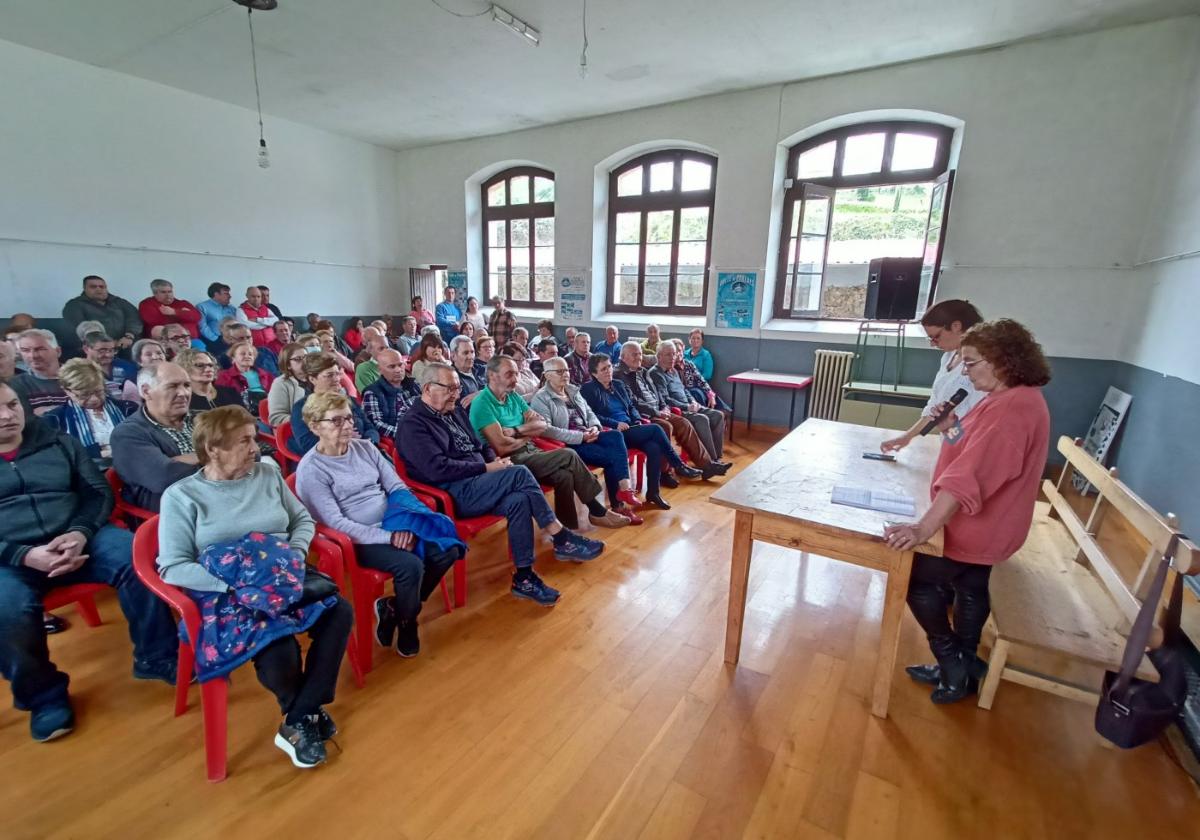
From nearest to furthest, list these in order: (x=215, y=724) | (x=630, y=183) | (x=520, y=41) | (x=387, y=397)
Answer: (x=215, y=724) < (x=387, y=397) < (x=520, y=41) < (x=630, y=183)

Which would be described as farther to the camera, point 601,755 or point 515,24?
point 515,24

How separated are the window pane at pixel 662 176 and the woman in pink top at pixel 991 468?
18.8ft

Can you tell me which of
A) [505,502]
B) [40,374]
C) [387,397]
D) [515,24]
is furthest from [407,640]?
[515,24]

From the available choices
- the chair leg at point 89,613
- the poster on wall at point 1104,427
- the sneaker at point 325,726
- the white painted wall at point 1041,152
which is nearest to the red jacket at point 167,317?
the chair leg at point 89,613

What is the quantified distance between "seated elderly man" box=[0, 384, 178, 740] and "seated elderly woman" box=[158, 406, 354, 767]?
19.7 inches

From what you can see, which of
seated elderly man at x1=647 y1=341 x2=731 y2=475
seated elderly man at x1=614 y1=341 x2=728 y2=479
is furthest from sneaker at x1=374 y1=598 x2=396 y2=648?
seated elderly man at x1=647 y1=341 x2=731 y2=475

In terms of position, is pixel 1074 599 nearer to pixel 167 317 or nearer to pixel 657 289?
pixel 657 289

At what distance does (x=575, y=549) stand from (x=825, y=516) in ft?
4.92

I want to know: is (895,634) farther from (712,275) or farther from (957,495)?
(712,275)

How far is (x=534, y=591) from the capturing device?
2.57 metres

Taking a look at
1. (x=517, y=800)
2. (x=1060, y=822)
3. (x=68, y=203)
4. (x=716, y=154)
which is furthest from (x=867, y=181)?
(x=68, y=203)

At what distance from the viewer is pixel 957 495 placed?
1669 mm

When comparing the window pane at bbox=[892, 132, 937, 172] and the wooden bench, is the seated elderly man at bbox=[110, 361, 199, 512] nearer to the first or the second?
the wooden bench

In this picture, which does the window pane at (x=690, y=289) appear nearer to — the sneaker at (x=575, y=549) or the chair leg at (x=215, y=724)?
the sneaker at (x=575, y=549)
